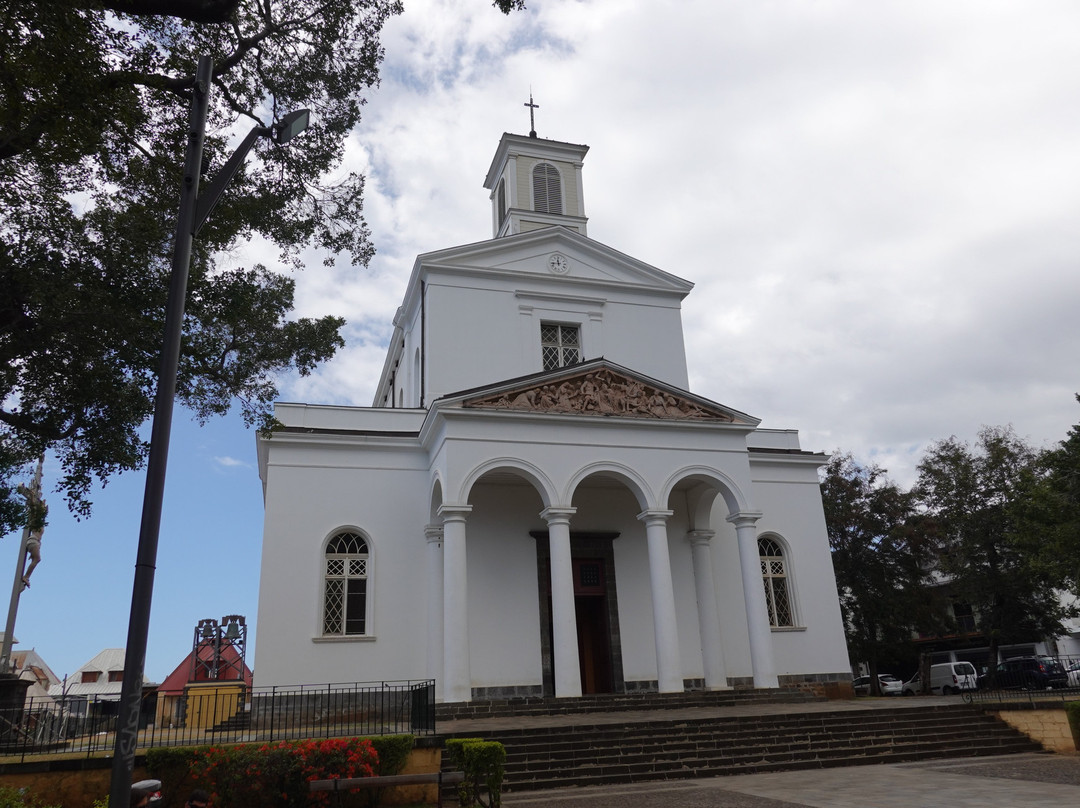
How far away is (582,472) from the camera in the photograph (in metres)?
18.1

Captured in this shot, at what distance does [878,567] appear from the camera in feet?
104

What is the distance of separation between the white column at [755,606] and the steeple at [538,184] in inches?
448

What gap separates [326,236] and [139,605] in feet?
27.4

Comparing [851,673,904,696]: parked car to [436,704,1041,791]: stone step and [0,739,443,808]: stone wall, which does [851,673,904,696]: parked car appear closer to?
[436,704,1041,791]: stone step

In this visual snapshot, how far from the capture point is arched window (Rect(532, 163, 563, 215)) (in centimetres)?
2614

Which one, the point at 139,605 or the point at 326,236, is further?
the point at 326,236

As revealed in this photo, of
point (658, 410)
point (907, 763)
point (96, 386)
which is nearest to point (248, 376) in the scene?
point (96, 386)

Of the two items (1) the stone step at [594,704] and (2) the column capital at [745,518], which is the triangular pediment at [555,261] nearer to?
(2) the column capital at [745,518]

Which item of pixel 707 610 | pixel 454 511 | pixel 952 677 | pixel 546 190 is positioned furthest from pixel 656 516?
pixel 952 677

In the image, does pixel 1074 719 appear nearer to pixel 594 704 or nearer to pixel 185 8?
pixel 594 704

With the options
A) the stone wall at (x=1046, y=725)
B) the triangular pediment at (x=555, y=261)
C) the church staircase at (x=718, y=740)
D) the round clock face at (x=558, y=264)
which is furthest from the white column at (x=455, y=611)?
the stone wall at (x=1046, y=725)

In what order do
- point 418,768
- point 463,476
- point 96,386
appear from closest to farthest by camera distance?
point 96,386 → point 418,768 → point 463,476

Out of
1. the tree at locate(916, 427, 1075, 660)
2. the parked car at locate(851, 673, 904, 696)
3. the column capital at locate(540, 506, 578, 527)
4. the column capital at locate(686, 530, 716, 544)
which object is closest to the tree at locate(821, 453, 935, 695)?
the tree at locate(916, 427, 1075, 660)

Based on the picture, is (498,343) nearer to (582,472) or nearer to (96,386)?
(582,472)
